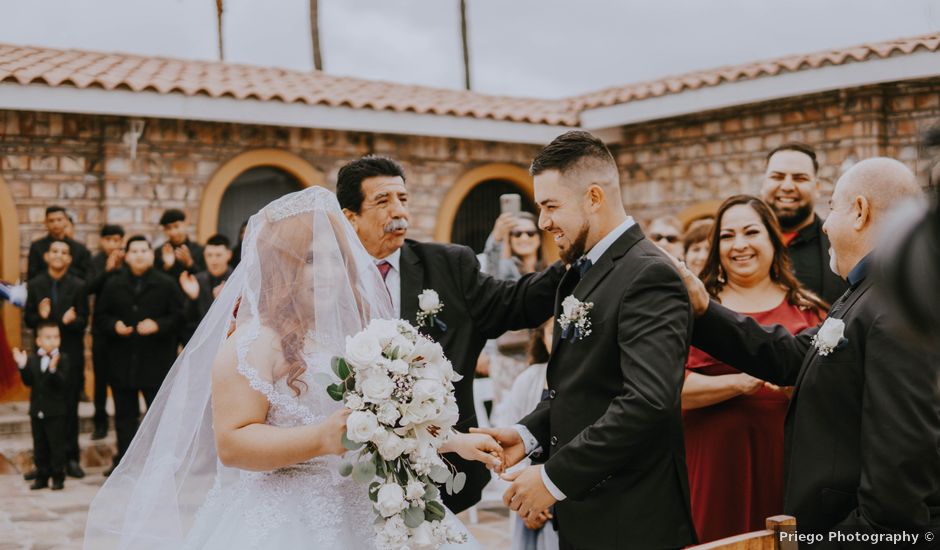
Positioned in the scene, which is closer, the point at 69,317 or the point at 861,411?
the point at 861,411

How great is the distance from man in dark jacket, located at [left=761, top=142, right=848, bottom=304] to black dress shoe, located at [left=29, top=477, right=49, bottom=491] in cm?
611

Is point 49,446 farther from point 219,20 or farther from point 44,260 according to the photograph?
point 219,20

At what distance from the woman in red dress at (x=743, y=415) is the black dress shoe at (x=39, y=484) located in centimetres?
582

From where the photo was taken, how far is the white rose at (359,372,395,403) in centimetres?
230

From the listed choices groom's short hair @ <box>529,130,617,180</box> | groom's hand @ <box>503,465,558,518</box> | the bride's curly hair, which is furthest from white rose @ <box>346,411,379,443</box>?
groom's short hair @ <box>529,130,617,180</box>

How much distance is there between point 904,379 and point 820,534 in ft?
1.75

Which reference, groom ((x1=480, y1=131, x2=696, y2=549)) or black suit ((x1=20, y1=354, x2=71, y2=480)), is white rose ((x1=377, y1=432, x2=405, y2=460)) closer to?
groom ((x1=480, y1=131, x2=696, y2=549))

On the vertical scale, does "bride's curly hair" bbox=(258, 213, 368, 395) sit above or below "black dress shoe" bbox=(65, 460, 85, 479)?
above

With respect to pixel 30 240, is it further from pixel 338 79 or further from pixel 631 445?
pixel 631 445

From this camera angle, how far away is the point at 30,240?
30.6ft

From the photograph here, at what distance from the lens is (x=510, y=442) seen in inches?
119

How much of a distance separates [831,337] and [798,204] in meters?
2.33

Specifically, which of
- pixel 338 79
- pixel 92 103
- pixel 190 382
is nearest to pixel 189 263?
pixel 92 103

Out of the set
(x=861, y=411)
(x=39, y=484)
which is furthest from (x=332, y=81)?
(x=861, y=411)
